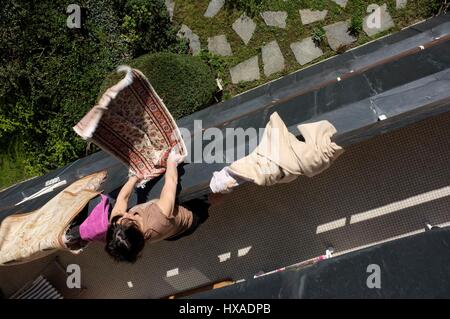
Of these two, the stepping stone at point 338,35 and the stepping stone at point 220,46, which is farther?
the stepping stone at point 220,46

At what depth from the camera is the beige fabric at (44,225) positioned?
13.4ft

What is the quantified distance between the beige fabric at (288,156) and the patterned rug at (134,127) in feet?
2.72

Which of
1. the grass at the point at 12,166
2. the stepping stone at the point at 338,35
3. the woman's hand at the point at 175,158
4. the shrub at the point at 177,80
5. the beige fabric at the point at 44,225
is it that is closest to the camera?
the woman's hand at the point at 175,158

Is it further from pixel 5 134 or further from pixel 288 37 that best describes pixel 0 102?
pixel 288 37

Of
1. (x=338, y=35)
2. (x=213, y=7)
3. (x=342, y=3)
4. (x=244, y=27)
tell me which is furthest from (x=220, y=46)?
(x=342, y=3)

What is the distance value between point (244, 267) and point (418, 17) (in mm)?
3788

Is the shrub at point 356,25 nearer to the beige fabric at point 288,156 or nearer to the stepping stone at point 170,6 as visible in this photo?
the stepping stone at point 170,6

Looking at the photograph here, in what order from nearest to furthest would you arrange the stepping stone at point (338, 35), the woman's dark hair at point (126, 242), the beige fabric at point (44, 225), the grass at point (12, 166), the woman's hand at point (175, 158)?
the woman's dark hair at point (126, 242)
the woman's hand at point (175, 158)
the beige fabric at point (44, 225)
the stepping stone at point (338, 35)
the grass at point (12, 166)

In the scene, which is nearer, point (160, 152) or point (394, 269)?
point (394, 269)

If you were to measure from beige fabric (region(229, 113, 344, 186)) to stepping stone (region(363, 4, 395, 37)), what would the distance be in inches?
127

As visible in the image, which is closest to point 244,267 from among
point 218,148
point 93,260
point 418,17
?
point 218,148

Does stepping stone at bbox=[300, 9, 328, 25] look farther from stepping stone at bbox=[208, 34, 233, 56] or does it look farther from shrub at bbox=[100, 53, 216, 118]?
shrub at bbox=[100, 53, 216, 118]

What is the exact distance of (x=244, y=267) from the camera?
4332mm

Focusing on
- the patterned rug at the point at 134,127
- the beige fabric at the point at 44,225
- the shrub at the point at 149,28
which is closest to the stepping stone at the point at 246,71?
the shrub at the point at 149,28
